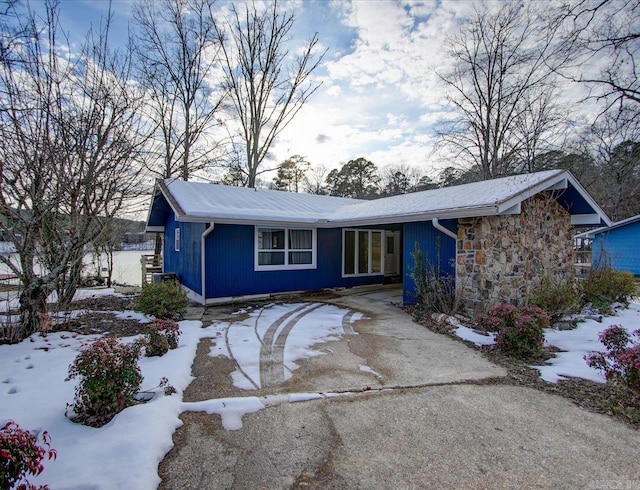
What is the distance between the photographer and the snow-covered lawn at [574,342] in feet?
13.8

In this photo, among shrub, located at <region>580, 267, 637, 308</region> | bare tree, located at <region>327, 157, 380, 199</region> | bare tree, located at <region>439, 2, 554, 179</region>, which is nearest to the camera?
shrub, located at <region>580, 267, 637, 308</region>

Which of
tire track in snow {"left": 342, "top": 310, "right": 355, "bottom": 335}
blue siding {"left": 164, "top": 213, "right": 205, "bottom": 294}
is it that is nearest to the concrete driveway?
tire track in snow {"left": 342, "top": 310, "right": 355, "bottom": 335}

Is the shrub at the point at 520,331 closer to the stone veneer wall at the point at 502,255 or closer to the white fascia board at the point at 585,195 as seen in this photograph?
the stone veneer wall at the point at 502,255

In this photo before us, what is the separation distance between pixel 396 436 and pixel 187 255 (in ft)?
27.3

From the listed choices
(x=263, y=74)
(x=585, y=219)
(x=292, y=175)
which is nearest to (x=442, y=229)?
(x=585, y=219)

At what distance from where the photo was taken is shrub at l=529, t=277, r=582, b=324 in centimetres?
666

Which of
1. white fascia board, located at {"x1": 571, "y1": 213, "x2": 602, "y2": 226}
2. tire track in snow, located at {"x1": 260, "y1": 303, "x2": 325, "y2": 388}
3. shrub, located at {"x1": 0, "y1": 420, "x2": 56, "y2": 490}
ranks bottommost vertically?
tire track in snow, located at {"x1": 260, "y1": 303, "x2": 325, "y2": 388}

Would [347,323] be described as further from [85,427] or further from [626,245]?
[626,245]

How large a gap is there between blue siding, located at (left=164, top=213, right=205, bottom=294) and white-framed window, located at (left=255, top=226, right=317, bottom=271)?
151 cm

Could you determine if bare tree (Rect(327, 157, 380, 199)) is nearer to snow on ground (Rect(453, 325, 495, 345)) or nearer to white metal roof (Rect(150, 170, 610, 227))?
white metal roof (Rect(150, 170, 610, 227))

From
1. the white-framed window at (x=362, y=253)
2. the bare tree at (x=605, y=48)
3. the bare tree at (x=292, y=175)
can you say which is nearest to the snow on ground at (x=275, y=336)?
the white-framed window at (x=362, y=253)

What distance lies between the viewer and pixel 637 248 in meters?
16.2

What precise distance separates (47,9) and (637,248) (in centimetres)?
2244

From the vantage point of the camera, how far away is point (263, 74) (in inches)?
741
